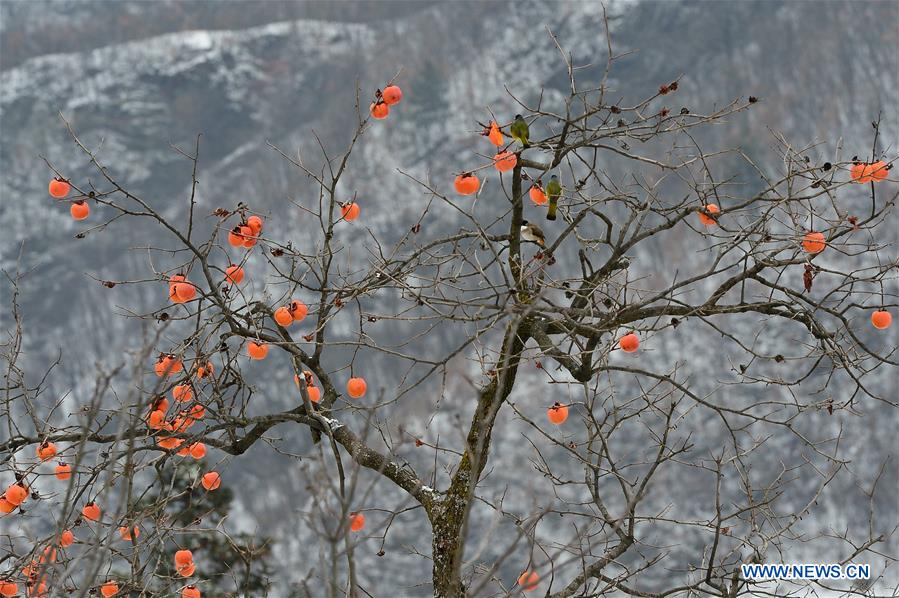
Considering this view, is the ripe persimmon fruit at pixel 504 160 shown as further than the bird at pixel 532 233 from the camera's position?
No

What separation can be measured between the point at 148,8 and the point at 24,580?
5149 cm

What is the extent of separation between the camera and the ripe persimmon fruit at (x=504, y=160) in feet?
11.1

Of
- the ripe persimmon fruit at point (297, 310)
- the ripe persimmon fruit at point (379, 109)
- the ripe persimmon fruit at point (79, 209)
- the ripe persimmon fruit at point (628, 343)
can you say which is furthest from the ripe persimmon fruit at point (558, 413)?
the ripe persimmon fruit at point (79, 209)

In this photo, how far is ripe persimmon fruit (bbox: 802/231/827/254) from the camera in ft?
11.2

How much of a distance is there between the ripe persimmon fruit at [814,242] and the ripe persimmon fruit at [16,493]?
3.24 meters

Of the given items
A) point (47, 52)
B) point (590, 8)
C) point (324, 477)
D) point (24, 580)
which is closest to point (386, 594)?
point (24, 580)

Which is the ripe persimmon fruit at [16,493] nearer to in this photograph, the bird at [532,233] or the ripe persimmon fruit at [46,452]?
the ripe persimmon fruit at [46,452]

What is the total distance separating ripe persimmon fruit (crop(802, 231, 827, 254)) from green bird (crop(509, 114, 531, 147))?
116 centimetres

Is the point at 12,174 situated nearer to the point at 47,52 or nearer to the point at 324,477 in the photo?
the point at 47,52

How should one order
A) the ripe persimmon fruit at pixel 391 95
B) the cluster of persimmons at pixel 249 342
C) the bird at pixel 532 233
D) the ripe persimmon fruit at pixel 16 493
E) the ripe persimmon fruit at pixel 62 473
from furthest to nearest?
the bird at pixel 532 233
the ripe persimmon fruit at pixel 391 95
the ripe persimmon fruit at pixel 16 493
the cluster of persimmons at pixel 249 342
the ripe persimmon fruit at pixel 62 473

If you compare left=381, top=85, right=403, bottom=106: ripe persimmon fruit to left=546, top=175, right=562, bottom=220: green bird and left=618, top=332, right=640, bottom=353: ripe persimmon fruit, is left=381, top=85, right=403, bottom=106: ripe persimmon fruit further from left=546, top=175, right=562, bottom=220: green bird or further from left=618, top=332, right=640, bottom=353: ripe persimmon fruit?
left=618, top=332, right=640, bottom=353: ripe persimmon fruit

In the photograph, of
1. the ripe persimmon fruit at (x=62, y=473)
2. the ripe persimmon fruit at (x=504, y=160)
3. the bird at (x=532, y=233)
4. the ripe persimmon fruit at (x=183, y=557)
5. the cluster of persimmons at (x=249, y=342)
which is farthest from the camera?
the ripe persimmon fruit at (x=183, y=557)

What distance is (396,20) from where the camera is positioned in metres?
47.2

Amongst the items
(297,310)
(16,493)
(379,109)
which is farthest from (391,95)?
(16,493)
